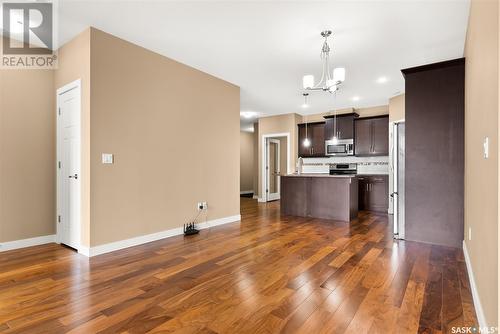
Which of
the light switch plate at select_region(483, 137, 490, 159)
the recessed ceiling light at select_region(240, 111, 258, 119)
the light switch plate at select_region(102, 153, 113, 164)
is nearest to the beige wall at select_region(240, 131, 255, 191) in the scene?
the recessed ceiling light at select_region(240, 111, 258, 119)

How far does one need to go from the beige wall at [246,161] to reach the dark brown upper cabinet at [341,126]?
4.08 m

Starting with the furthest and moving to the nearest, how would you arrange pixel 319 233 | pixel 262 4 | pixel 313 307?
pixel 319 233
pixel 262 4
pixel 313 307

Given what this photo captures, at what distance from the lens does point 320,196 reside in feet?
17.7

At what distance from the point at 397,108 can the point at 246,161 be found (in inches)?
238

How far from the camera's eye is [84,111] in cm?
317

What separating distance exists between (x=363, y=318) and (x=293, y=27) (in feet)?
9.78

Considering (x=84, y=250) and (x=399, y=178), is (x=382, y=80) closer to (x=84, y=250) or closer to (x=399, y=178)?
(x=399, y=178)

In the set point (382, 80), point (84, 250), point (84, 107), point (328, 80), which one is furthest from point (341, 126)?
point (84, 250)

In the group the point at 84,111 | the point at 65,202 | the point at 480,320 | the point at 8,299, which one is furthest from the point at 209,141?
the point at 480,320

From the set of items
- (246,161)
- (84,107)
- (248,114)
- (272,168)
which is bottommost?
(272,168)

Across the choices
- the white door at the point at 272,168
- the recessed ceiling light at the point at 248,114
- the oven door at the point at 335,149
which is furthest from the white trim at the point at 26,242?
the oven door at the point at 335,149

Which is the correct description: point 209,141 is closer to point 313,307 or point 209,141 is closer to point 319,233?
point 319,233

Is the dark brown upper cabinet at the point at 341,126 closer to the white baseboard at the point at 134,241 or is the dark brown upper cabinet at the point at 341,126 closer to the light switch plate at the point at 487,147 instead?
the white baseboard at the point at 134,241

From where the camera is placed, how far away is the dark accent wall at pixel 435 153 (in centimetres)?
338
